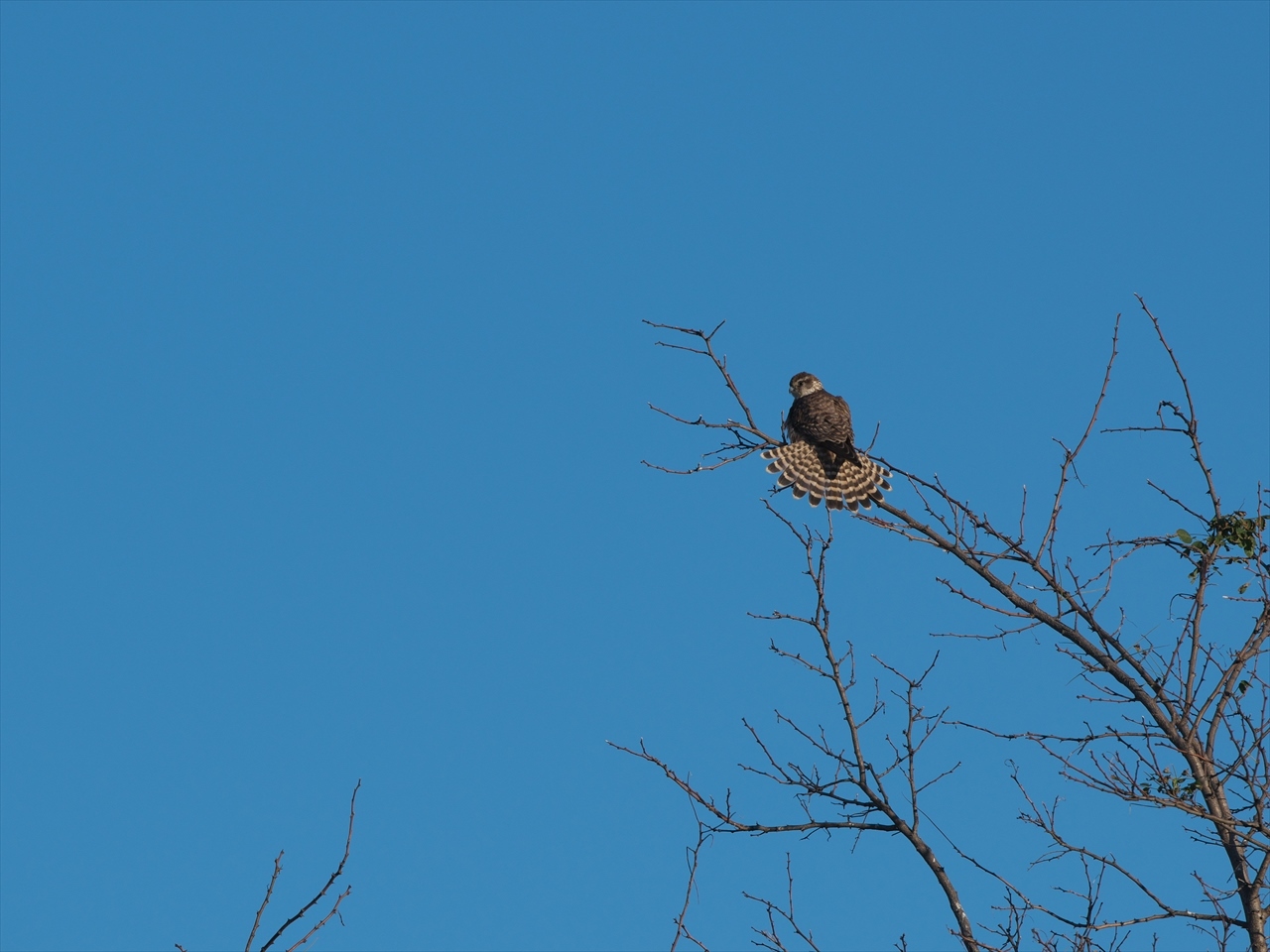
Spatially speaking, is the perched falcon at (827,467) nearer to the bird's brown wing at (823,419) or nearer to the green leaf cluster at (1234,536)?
the bird's brown wing at (823,419)

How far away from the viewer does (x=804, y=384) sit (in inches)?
520

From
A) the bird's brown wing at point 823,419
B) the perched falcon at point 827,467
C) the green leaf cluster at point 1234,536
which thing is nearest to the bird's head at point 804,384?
the bird's brown wing at point 823,419

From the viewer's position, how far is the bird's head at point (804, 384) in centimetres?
1319

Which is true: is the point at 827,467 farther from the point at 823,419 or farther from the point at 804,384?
the point at 804,384

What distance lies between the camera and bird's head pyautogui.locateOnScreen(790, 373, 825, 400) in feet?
43.3

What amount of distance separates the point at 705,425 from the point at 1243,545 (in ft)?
8.25

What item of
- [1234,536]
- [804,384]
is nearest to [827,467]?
[804,384]

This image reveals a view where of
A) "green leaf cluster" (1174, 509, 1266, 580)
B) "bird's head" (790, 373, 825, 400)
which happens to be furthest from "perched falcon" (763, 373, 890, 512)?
"green leaf cluster" (1174, 509, 1266, 580)

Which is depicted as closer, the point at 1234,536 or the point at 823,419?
the point at 1234,536

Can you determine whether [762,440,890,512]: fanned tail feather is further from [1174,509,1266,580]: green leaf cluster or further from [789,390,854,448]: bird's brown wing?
[1174,509,1266,580]: green leaf cluster

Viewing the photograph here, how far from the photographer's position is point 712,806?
20.9 feet

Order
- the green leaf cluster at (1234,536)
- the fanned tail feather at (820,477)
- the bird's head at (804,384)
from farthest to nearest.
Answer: the bird's head at (804,384)
the fanned tail feather at (820,477)
the green leaf cluster at (1234,536)

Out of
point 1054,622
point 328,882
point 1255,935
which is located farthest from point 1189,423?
point 328,882

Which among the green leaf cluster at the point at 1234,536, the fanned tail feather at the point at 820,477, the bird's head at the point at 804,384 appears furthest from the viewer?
the bird's head at the point at 804,384
